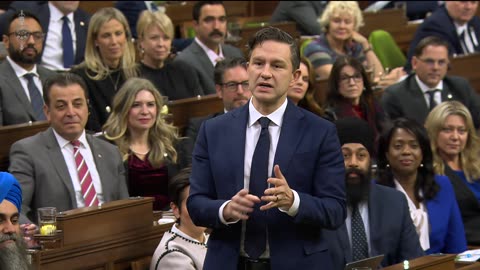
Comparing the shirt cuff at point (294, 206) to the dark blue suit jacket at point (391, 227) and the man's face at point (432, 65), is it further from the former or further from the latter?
the man's face at point (432, 65)

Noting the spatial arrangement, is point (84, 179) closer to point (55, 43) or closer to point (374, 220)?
point (374, 220)

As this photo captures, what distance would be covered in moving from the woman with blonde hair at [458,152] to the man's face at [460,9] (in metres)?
2.84

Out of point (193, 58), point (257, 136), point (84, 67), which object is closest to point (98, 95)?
point (84, 67)

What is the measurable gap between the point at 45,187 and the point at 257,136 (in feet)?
6.03

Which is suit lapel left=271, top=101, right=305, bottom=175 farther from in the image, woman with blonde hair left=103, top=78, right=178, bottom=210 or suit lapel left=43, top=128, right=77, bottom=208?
woman with blonde hair left=103, top=78, right=178, bottom=210

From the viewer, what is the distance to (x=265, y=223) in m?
3.86

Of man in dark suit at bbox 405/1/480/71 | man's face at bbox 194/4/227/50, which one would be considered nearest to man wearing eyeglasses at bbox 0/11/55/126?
man's face at bbox 194/4/227/50

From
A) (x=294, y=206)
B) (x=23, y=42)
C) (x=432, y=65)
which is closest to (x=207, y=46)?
(x=432, y=65)

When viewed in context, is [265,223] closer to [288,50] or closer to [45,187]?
[288,50]

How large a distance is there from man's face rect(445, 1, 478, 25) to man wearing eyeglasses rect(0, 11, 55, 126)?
3.89 m

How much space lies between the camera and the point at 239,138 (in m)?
3.88

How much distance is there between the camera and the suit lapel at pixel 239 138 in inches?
152

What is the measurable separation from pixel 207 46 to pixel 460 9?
94.5 inches

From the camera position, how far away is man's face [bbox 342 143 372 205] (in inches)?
208
